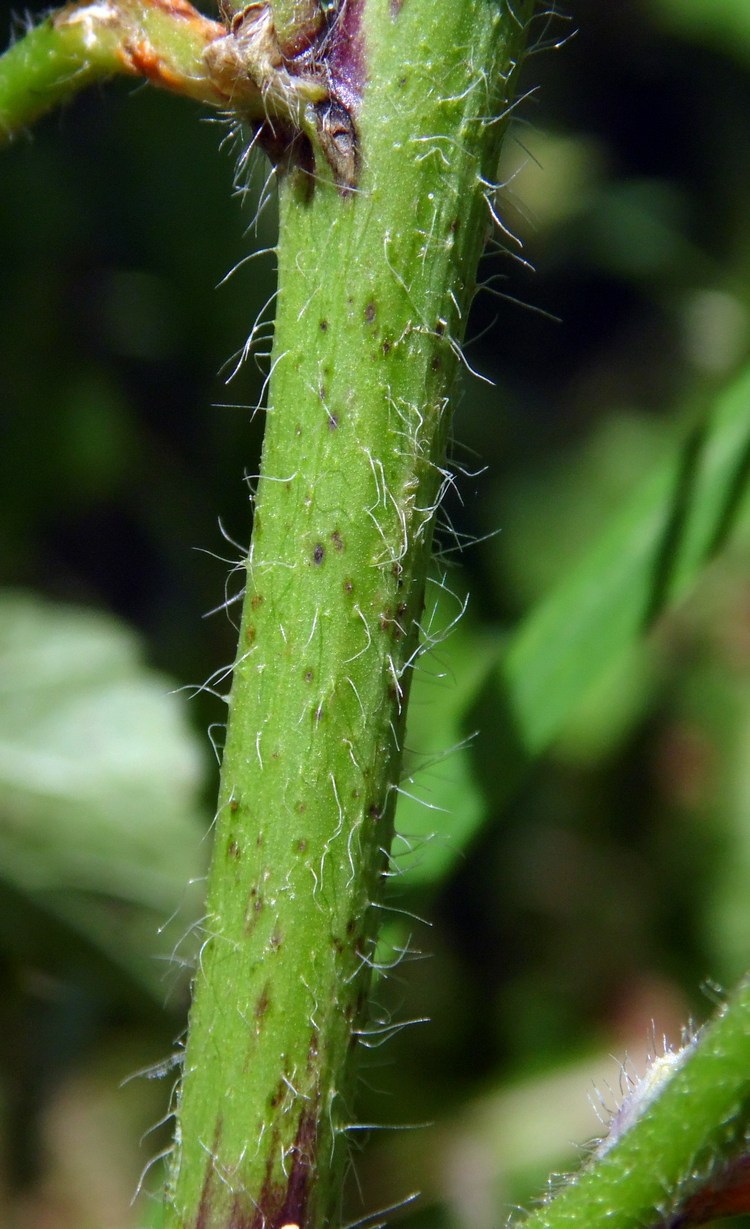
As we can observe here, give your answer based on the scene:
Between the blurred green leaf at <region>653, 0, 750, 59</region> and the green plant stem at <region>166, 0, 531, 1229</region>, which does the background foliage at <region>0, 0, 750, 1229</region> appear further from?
the green plant stem at <region>166, 0, 531, 1229</region>

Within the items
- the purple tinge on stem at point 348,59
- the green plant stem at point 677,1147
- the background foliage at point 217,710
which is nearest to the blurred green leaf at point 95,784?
the background foliage at point 217,710

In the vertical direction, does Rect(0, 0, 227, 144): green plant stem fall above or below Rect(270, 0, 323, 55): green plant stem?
below

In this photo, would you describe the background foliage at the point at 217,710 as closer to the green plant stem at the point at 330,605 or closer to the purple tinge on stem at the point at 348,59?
the green plant stem at the point at 330,605

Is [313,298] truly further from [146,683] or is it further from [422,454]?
[146,683]

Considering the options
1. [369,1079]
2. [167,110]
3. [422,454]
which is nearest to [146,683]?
[369,1079]

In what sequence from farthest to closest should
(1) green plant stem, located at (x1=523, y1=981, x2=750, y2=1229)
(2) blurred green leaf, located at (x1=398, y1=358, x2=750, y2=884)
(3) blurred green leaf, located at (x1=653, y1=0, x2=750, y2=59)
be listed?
(3) blurred green leaf, located at (x1=653, y1=0, x2=750, y2=59)
(2) blurred green leaf, located at (x1=398, y1=358, x2=750, y2=884)
(1) green plant stem, located at (x1=523, y1=981, x2=750, y2=1229)

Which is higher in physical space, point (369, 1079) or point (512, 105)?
point (512, 105)

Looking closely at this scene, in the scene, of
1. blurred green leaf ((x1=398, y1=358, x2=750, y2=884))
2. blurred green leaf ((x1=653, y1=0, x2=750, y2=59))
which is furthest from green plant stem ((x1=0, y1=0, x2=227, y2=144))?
blurred green leaf ((x1=653, y1=0, x2=750, y2=59))
